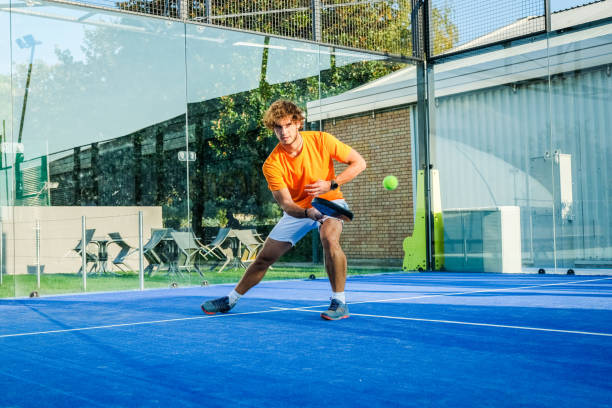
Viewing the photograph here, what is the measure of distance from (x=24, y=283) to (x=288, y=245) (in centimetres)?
401

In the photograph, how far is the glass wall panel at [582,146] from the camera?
8.74m

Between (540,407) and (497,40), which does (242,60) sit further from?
(540,407)

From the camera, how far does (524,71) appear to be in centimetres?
964

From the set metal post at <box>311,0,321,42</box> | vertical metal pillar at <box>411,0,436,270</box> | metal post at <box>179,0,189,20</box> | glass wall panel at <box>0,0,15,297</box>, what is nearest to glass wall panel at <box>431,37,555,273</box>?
vertical metal pillar at <box>411,0,436,270</box>

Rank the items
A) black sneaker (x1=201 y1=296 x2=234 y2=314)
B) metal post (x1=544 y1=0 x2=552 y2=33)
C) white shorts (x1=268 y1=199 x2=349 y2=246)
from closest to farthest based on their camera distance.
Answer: white shorts (x1=268 y1=199 x2=349 y2=246) → black sneaker (x1=201 y1=296 x2=234 y2=314) → metal post (x1=544 y1=0 x2=552 y2=33)

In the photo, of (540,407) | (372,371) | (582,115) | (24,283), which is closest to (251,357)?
(372,371)

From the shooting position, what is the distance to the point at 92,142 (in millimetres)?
7957

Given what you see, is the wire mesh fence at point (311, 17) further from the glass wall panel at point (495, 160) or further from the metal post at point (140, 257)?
the metal post at point (140, 257)

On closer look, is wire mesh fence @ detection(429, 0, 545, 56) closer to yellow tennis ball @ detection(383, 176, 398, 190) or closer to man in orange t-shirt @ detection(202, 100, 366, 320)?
yellow tennis ball @ detection(383, 176, 398, 190)

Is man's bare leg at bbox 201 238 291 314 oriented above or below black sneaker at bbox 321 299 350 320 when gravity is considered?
above

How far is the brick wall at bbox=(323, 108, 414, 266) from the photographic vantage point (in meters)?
10.7

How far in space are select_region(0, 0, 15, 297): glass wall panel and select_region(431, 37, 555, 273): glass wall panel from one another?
20.8 feet

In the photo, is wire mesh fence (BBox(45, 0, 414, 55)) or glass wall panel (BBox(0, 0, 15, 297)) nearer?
glass wall panel (BBox(0, 0, 15, 297))

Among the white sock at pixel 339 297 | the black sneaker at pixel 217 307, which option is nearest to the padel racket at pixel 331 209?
the white sock at pixel 339 297
